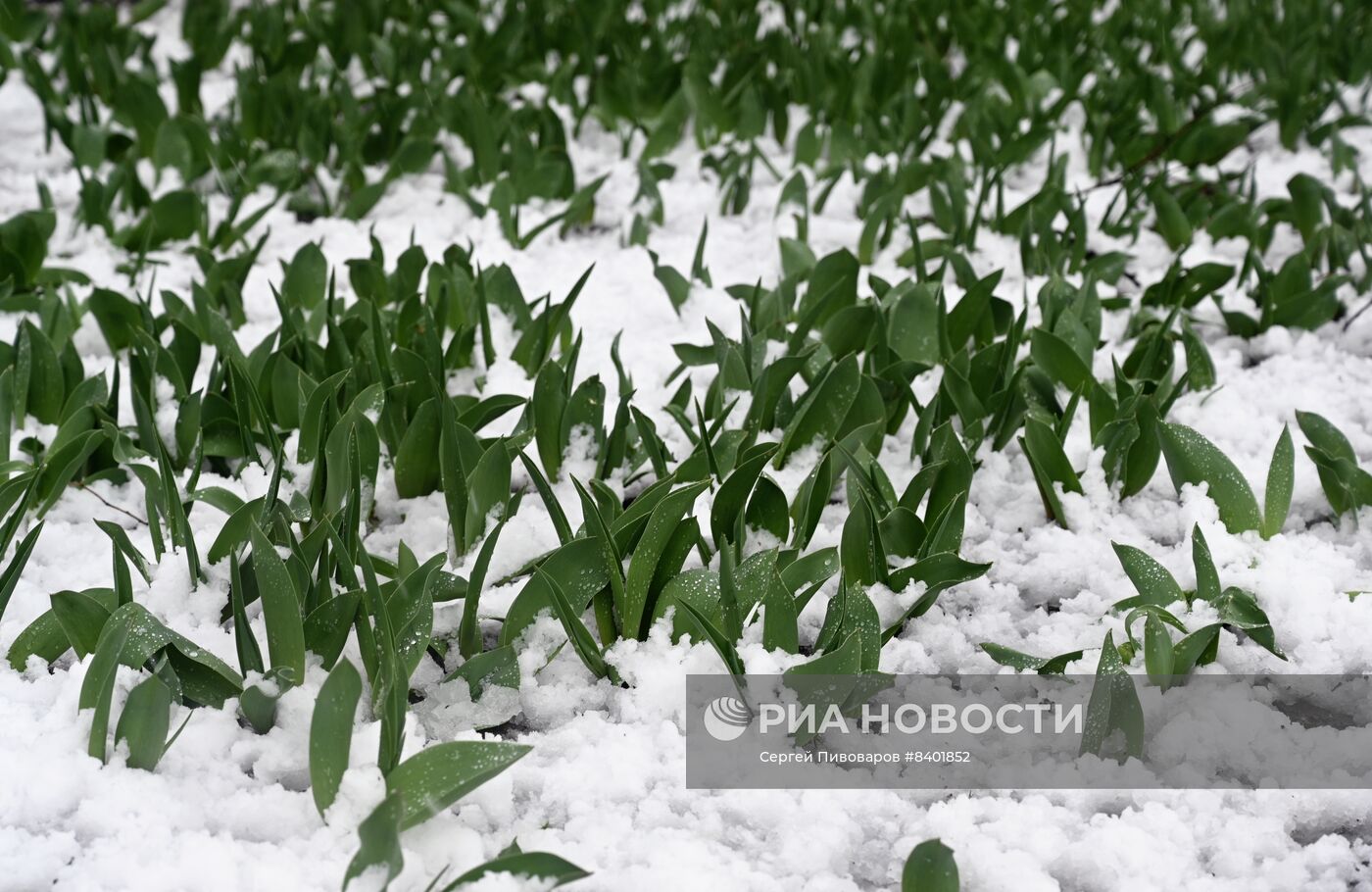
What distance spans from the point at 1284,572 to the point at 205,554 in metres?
1.37

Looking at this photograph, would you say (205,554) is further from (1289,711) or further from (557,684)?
(1289,711)

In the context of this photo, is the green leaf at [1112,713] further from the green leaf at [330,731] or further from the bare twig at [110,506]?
the bare twig at [110,506]

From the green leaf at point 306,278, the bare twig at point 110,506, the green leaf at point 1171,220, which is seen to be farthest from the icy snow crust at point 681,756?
the green leaf at point 1171,220

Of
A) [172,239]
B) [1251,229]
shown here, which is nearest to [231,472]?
[172,239]

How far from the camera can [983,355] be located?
6.12 ft

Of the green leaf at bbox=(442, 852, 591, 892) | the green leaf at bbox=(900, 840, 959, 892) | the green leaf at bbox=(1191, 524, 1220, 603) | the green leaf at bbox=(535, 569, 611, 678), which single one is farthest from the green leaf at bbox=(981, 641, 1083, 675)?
the green leaf at bbox=(442, 852, 591, 892)

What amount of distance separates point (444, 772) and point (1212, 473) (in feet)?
3.57

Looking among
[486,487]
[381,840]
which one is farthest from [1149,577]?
[381,840]

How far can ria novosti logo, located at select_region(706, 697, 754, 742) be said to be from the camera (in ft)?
4.26

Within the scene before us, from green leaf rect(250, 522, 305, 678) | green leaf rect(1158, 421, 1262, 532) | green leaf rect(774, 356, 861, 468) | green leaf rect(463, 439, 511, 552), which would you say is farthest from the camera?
green leaf rect(774, 356, 861, 468)

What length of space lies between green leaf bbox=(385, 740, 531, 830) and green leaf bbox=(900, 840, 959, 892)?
37 cm

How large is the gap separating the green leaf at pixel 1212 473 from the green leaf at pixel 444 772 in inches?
39.4

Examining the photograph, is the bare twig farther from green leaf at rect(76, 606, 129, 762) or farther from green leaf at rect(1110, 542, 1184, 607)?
green leaf at rect(1110, 542, 1184, 607)

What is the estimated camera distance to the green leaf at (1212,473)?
1596 millimetres
